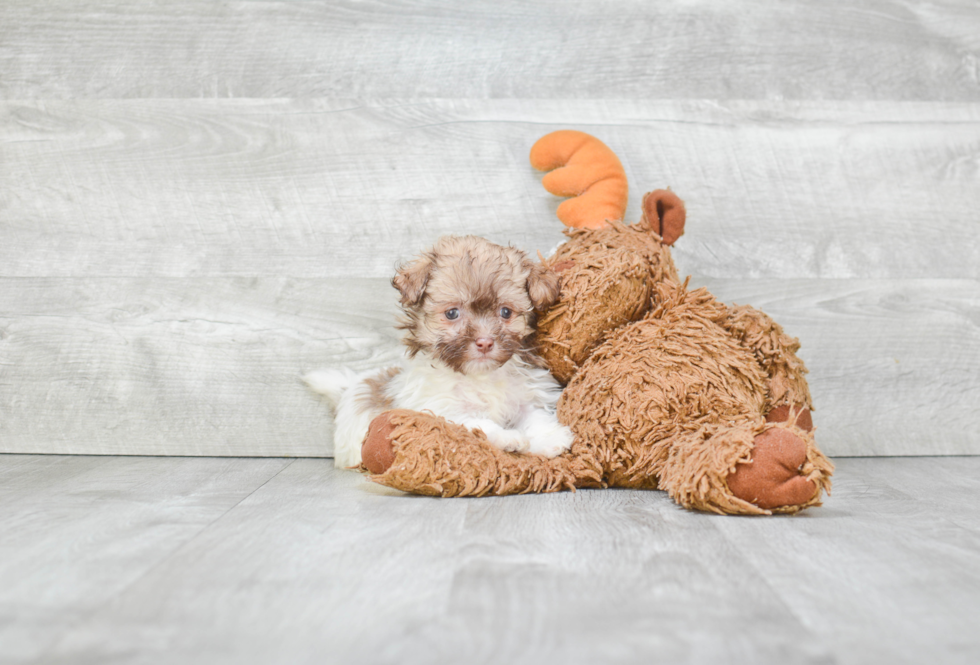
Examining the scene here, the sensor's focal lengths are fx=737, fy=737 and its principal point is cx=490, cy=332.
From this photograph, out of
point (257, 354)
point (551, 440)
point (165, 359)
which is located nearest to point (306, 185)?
point (257, 354)

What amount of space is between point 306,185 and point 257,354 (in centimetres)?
42

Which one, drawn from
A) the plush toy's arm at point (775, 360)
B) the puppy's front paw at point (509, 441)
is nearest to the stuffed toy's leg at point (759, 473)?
the plush toy's arm at point (775, 360)

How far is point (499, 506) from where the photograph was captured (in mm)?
1228

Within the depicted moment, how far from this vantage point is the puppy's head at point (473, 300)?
134cm

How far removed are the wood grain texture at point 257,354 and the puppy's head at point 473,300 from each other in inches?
16.3

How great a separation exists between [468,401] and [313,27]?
3.35 ft

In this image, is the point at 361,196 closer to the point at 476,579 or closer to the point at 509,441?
the point at 509,441

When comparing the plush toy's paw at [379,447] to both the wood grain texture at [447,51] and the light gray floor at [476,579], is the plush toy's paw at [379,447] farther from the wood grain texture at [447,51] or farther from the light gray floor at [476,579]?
the wood grain texture at [447,51]

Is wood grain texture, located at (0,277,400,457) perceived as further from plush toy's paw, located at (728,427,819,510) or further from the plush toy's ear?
plush toy's paw, located at (728,427,819,510)

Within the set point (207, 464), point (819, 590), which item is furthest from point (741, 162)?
point (207, 464)

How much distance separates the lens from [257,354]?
177 cm

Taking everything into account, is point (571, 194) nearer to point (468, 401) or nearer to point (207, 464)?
point (468, 401)

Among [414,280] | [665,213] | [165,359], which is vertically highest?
[665,213]

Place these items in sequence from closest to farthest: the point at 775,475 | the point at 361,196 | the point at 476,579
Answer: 1. the point at 476,579
2. the point at 775,475
3. the point at 361,196
